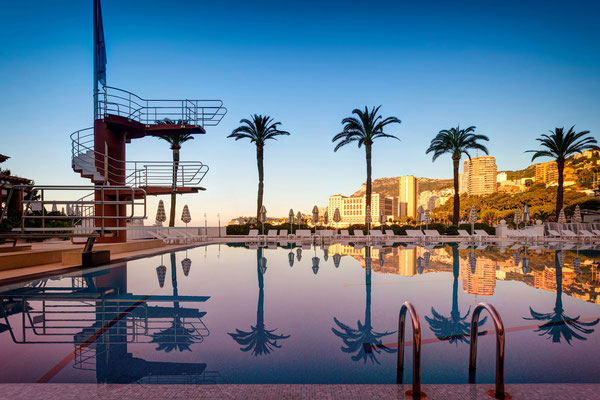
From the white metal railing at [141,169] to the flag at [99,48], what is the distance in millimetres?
2583

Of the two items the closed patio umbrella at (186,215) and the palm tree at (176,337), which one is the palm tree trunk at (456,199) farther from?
the palm tree at (176,337)

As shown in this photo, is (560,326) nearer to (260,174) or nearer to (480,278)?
(480,278)

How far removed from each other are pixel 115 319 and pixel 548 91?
5379 cm

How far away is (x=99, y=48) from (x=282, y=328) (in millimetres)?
16102

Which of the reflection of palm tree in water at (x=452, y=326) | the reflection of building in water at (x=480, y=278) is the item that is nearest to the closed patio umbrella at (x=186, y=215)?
the reflection of building in water at (x=480, y=278)

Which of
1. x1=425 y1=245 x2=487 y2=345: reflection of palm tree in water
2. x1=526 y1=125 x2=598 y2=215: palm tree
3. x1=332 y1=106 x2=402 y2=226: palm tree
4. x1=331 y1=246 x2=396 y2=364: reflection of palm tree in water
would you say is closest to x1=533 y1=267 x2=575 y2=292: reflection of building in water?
x1=425 y1=245 x2=487 y2=345: reflection of palm tree in water

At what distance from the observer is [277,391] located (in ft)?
8.60

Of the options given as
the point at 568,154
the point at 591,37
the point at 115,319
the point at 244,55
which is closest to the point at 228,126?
the point at 244,55

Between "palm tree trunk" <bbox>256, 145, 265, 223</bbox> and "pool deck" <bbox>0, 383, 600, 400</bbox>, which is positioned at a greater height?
"palm tree trunk" <bbox>256, 145, 265, 223</bbox>

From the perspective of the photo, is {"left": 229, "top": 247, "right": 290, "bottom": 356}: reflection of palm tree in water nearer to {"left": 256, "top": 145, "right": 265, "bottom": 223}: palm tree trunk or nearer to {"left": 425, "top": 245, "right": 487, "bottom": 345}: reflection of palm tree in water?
{"left": 425, "top": 245, "right": 487, "bottom": 345}: reflection of palm tree in water

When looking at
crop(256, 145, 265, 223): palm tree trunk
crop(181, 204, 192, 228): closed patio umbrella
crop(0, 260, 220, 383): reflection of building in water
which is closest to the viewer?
crop(0, 260, 220, 383): reflection of building in water

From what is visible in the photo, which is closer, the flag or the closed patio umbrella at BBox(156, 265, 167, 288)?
the closed patio umbrella at BBox(156, 265, 167, 288)

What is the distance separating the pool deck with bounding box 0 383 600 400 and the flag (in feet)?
50.7

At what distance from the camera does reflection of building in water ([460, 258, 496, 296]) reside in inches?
283
